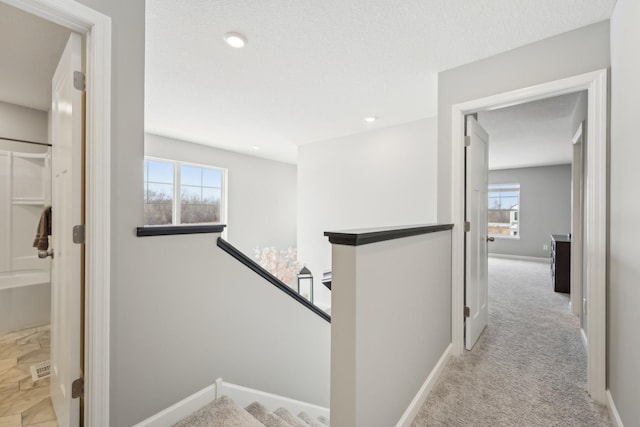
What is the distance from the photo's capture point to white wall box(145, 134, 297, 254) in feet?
16.6

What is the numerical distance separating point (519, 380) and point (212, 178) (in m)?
5.41

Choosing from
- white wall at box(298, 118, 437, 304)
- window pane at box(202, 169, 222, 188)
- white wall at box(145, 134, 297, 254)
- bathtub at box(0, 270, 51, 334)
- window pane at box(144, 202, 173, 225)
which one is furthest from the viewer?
window pane at box(202, 169, 222, 188)

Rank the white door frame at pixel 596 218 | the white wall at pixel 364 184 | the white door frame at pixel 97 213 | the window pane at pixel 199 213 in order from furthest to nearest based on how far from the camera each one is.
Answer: the window pane at pixel 199 213 < the white wall at pixel 364 184 < the white door frame at pixel 596 218 < the white door frame at pixel 97 213

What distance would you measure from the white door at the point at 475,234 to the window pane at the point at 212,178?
4696mm

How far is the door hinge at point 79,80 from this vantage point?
4.10 feet

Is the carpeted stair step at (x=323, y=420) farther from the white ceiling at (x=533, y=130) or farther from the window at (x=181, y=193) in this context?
the window at (x=181, y=193)

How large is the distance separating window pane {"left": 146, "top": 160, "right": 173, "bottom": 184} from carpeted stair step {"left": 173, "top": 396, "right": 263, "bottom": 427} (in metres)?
4.24

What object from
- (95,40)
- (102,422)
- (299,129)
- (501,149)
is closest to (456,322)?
(102,422)

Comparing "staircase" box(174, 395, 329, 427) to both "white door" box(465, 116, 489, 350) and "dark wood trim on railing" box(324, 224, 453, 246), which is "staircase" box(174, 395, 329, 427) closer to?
"dark wood trim on railing" box(324, 224, 453, 246)

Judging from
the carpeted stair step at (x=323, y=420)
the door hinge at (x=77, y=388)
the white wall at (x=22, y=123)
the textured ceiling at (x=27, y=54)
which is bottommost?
the carpeted stair step at (x=323, y=420)

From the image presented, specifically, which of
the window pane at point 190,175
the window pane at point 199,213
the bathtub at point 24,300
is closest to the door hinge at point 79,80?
the bathtub at point 24,300

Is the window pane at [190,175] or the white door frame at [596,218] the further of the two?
the window pane at [190,175]

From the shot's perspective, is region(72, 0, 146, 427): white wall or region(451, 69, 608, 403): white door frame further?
region(451, 69, 608, 403): white door frame

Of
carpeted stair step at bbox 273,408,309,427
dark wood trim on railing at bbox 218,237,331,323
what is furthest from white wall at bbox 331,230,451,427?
dark wood trim on railing at bbox 218,237,331,323
